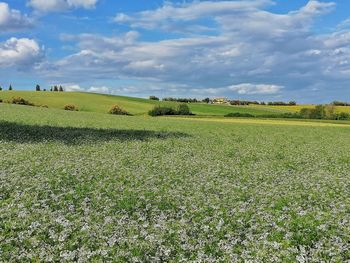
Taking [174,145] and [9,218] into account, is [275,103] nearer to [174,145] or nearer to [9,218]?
[174,145]

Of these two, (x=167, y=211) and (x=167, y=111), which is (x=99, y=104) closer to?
(x=167, y=111)

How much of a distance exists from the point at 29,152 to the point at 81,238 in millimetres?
16102

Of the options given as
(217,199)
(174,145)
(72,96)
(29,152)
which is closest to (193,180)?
(217,199)

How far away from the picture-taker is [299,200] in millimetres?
14594

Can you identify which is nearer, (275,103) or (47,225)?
(47,225)

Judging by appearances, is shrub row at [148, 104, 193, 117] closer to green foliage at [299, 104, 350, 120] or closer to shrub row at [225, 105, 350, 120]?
shrub row at [225, 105, 350, 120]

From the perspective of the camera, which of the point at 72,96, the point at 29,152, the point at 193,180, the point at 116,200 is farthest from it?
the point at 72,96

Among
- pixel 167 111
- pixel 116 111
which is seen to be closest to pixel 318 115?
pixel 167 111

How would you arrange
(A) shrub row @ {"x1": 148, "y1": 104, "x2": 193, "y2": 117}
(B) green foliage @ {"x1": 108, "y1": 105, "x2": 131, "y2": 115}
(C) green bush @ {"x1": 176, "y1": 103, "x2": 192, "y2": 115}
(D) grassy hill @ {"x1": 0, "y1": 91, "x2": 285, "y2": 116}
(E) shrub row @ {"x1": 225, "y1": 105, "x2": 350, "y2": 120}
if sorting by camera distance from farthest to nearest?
(D) grassy hill @ {"x1": 0, "y1": 91, "x2": 285, "y2": 116}, (B) green foliage @ {"x1": 108, "y1": 105, "x2": 131, "y2": 115}, (C) green bush @ {"x1": 176, "y1": 103, "x2": 192, "y2": 115}, (A) shrub row @ {"x1": 148, "y1": 104, "x2": 193, "y2": 117}, (E) shrub row @ {"x1": 225, "y1": 105, "x2": 350, "y2": 120}

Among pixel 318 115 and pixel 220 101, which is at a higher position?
pixel 220 101

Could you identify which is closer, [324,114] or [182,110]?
[324,114]

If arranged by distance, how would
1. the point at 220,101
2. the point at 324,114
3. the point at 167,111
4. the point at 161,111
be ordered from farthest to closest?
the point at 220,101 < the point at 167,111 < the point at 161,111 < the point at 324,114

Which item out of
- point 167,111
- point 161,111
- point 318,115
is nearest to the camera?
Answer: point 318,115

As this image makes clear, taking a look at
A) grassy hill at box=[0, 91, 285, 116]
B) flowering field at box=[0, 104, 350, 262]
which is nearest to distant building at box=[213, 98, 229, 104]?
grassy hill at box=[0, 91, 285, 116]
